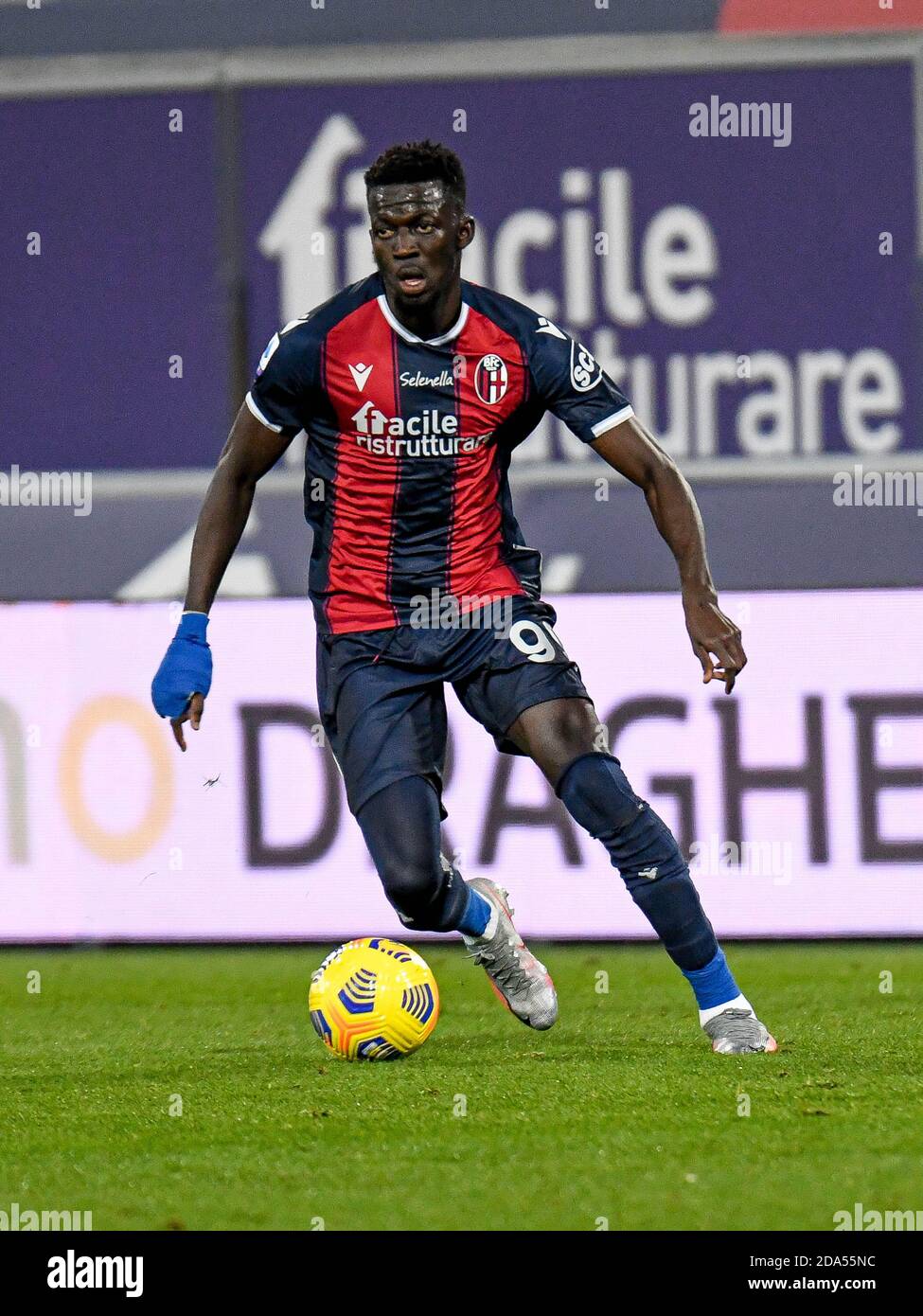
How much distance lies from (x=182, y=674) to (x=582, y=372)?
4.15ft

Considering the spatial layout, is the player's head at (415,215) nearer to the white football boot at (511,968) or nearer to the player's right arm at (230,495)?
the player's right arm at (230,495)

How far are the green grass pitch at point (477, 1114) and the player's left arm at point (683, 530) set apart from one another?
1.02m

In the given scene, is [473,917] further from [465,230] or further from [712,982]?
[465,230]

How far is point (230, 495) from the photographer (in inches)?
236

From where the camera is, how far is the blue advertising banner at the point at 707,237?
10.9 m

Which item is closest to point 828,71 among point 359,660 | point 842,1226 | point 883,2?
point 883,2

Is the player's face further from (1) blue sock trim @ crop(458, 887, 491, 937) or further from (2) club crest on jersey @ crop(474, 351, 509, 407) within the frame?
(1) blue sock trim @ crop(458, 887, 491, 937)

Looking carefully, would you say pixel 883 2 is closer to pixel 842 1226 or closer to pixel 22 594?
pixel 22 594

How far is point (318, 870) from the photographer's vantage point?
28.9ft

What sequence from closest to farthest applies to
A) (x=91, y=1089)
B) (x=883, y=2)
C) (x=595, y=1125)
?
(x=595, y=1125), (x=91, y=1089), (x=883, y=2)

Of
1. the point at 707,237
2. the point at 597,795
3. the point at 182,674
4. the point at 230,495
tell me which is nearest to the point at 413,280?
the point at 230,495

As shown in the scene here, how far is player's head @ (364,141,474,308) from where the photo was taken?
5.68m

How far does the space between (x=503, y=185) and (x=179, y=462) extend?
206 centimetres

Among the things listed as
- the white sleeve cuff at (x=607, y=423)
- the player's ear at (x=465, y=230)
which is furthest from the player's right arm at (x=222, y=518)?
the white sleeve cuff at (x=607, y=423)
